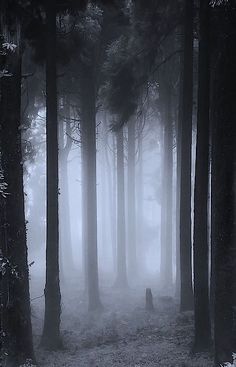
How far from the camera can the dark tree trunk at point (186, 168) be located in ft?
40.9

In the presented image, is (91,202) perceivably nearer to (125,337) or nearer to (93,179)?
(93,179)

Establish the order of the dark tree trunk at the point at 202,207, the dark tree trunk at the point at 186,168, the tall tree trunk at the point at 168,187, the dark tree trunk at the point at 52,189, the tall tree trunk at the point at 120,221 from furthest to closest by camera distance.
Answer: the tall tree trunk at the point at 120,221 < the tall tree trunk at the point at 168,187 < the dark tree trunk at the point at 186,168 < the dark tree trunk at the point at 52,189 < the dark tree trunk at the point at 202,207

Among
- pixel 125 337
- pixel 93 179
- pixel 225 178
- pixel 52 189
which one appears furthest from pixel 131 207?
pixel 225 178

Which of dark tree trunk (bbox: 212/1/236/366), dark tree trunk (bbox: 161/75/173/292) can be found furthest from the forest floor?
dark tree trunk (bbox: 161/75/173/292)

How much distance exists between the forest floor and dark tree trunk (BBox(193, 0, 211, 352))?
0.63m

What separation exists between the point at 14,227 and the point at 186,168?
18.8 ft

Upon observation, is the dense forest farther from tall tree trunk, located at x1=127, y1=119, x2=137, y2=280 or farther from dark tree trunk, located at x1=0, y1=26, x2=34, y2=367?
tall tree trunk, located at x1=127, y1=119, x2=137, y2=280

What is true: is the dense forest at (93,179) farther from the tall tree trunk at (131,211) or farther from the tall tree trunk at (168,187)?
the tall tree trunk at (131,211)

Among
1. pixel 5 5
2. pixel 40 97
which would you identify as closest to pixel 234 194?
pixel 5 5

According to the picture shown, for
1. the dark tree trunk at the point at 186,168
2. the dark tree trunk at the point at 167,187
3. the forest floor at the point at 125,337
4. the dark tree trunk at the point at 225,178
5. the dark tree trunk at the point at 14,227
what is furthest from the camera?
the dark tree trunk at the point at 167,187

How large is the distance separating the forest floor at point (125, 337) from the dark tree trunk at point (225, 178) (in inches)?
71.7

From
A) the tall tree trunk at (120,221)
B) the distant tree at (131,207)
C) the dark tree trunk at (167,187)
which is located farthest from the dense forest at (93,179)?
the distant tree at (131,207)

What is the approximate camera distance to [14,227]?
30.9 ft

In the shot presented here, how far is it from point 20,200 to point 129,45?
20.9 feet
